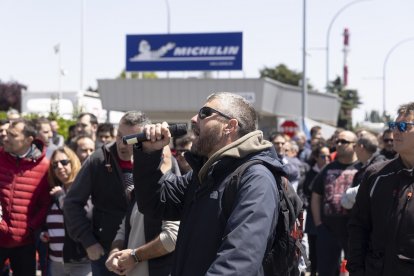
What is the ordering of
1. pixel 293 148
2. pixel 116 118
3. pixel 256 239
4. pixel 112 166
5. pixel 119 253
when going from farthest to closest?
pixel 116 118, pixel 293 148, pixel 112 166, pixel 119 253, pixel 256 239

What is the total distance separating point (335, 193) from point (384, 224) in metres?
4.12

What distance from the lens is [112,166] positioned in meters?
6.52

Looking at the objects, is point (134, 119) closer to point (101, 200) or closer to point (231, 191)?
point (101, 200)

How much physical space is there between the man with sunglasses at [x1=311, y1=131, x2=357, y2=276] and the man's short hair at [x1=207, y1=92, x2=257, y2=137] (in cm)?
524

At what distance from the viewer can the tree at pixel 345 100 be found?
70500mm

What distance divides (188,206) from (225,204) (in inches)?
11.7

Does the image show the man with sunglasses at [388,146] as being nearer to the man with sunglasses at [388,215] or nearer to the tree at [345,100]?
the man with sunglasses at [388,215]

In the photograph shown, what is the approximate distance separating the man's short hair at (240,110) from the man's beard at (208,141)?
4.2 inches

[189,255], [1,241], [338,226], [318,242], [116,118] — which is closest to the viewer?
[189,255]

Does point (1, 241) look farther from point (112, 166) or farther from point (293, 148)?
point (293, 148)

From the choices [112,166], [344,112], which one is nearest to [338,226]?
[112,166]

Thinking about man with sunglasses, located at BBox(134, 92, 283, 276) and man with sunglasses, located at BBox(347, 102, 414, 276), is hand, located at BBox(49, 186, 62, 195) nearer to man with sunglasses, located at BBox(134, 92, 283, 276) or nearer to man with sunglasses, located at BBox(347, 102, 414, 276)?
man with sunglasses, located at BBox(347, 102, 414, 276)

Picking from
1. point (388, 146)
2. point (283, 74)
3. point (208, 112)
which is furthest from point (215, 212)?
point (283, 74)

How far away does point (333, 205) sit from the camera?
9.44m
